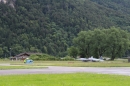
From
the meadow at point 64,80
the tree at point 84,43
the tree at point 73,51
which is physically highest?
the tree at point 84,43

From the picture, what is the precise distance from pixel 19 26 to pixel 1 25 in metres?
10.5

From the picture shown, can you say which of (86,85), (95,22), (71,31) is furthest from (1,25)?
(86,85)

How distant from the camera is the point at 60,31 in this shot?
189 m

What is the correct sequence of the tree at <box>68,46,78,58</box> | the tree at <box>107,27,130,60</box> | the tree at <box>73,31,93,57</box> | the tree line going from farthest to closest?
the tree at <box>68,46,78,58</box> → the tree at <box>73,31,93,57</box> → the tree line → the tree at <box>107,27,130,60</box>

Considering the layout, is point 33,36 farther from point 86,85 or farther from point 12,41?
point 86,85

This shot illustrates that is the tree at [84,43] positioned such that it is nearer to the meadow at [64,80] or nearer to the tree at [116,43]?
the tree at [116,43]

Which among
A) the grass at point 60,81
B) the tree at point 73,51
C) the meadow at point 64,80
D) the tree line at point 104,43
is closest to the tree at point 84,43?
the tree line at point 104,43

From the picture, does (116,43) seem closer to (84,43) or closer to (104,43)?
(104,43)

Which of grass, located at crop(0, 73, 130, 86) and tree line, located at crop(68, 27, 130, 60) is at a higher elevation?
tree line, located at crop(68, 27, 130, 60)

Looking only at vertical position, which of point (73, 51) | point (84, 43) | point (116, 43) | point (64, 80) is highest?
point (84, 43)

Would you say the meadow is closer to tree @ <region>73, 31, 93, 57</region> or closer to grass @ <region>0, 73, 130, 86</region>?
grass @ <region>0, 73, 130, 86</region>

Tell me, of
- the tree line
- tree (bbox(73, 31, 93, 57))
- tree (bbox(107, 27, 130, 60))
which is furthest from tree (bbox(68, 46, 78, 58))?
tree (bbox(107, 27, 130, 60))

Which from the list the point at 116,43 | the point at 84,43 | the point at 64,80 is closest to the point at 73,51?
the point at 84,43

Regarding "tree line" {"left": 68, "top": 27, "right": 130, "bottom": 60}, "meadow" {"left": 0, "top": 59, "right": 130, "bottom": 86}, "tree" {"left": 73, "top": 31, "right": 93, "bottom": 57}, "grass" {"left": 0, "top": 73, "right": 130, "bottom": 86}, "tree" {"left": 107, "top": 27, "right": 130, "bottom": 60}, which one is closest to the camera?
"grass" {"left": 0, "top": 73, "right": 130, "bottom": 86}
